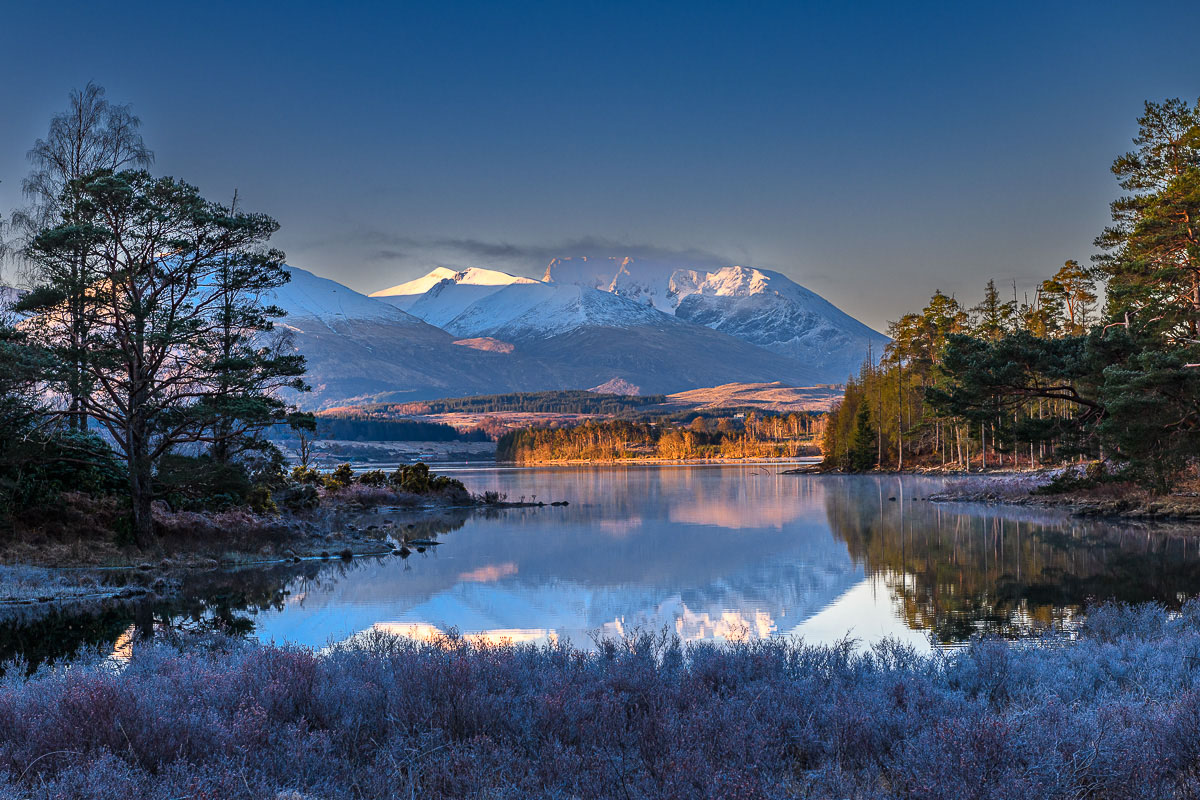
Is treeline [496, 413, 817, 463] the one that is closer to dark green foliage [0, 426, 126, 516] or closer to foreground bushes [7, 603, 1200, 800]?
dark green foliage [0, 426, 126, 516]

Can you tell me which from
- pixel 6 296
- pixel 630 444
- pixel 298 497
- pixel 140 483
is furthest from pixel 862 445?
pixel 630 444

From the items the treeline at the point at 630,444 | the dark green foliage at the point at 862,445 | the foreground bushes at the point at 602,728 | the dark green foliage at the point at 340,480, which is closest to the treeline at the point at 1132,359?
the foreground bushes at the point at 602,728

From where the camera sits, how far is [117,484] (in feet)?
79.1

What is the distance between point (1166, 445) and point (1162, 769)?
24.2m

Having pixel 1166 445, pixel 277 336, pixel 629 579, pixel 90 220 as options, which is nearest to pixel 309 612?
pixel 629 579

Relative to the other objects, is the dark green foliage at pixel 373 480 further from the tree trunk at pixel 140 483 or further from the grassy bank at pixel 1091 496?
the grassy bank at pixel 1091 496

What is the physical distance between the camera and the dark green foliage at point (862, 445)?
85188 millimetres

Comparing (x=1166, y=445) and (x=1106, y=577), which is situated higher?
(x=1166, y=445)

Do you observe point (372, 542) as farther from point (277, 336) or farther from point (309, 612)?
point (309, 612)

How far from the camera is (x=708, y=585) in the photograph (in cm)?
1906

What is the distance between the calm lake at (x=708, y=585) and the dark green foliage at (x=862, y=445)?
5251 cm

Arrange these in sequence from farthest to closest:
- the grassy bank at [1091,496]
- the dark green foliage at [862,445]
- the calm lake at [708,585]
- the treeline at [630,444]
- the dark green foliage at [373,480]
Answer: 1. the treeline at [630,444]
2. the dark green foliage at [862,445]
3. the dark green foliage at [373,480]
4. the grassy bank at [1091,496]
5. the calm lake at [708,585]

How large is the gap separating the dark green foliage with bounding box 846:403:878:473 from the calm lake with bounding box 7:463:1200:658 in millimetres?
52515

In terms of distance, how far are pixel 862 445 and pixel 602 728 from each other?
8312cm
